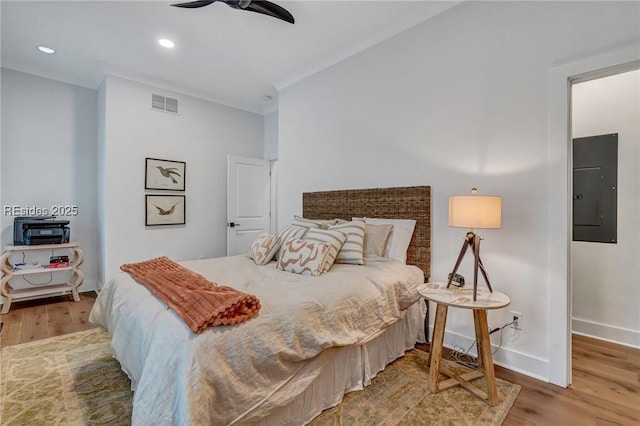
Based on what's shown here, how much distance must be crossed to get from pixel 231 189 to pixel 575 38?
4.15m

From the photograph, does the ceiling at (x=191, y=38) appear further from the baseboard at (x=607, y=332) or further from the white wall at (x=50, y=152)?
the baseboard at (x=607, y=332)

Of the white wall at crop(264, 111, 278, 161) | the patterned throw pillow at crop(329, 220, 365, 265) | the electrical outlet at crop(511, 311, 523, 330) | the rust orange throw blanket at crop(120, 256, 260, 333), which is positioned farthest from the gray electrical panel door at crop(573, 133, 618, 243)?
the white wall at crop(264, 111, 278, 161)

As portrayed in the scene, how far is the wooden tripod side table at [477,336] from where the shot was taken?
1.82 metres

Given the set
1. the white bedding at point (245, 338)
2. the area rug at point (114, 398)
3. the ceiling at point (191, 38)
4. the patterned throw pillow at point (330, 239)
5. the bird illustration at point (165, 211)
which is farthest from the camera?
Answer: the bird illustration at point (165, 211)

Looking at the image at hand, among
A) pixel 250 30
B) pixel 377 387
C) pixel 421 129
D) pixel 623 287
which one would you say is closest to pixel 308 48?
pixel 250 30

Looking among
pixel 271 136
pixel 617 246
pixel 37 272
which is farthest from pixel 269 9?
pixel 37 272

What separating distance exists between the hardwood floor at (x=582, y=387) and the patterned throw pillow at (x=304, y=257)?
1182mm

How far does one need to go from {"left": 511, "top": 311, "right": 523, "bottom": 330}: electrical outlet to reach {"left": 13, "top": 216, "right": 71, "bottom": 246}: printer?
189 inches

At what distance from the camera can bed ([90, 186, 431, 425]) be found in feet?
3.98

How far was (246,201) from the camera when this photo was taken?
4.90m

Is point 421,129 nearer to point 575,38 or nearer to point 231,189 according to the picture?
point 575,38

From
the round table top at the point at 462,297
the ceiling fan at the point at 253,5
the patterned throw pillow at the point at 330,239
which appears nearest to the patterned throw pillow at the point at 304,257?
the patterned throw pillow at the point at 330,239

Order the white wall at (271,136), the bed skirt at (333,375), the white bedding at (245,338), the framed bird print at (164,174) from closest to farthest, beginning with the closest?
the white bedding at (245,338), the bed skirt at (333,375), the framed bird print at (164,174), the white wall at (271,136)

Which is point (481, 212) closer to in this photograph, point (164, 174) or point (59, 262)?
point (164, 174)
